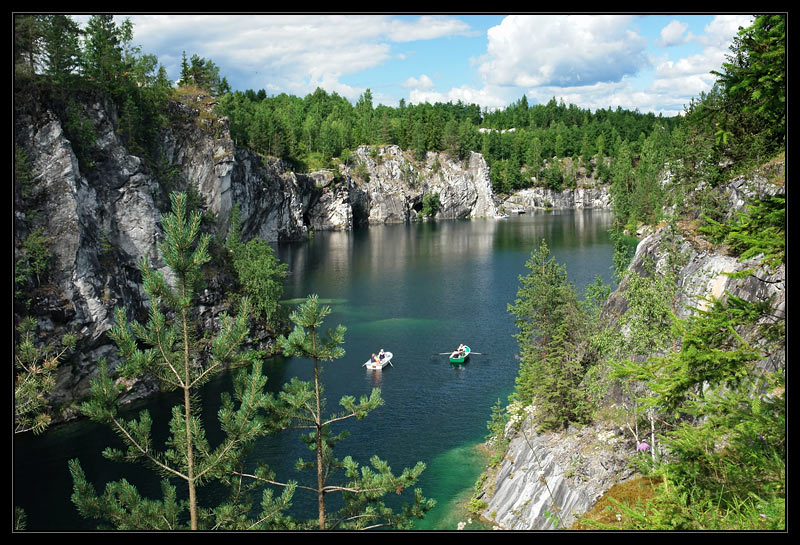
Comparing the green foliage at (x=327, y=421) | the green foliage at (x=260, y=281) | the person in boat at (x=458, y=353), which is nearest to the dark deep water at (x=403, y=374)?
the person in boat at (x=458, y=353)

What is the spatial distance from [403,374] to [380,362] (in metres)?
2.00

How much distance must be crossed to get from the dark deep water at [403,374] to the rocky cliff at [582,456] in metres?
2.47

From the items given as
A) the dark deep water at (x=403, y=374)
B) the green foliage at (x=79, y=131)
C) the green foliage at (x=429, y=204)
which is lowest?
the dark deep water at (x=403, y=374)

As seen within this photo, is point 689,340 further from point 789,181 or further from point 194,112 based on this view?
point 194,112

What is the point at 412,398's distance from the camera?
3769 cm

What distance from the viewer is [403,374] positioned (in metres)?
41.7

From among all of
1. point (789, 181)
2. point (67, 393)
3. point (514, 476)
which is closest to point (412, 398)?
point (514, 476)

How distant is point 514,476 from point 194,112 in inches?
2221

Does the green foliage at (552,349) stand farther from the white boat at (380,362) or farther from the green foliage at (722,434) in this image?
the green foliage at (722,434)

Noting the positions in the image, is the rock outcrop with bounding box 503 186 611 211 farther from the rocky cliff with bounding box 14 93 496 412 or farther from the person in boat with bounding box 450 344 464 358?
the person in boat with bounding box 450 344 464 358

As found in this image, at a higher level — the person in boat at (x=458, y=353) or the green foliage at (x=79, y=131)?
the green foliage at (x=79, y=131)

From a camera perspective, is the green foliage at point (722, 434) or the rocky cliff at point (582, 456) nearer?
the green foliage at point (722, 434)

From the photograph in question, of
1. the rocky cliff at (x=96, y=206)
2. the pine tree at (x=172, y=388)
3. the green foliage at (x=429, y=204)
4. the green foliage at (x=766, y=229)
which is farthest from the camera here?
the green foliage at (x=429, y=204)

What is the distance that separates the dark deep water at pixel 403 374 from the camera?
2897 centimetres
